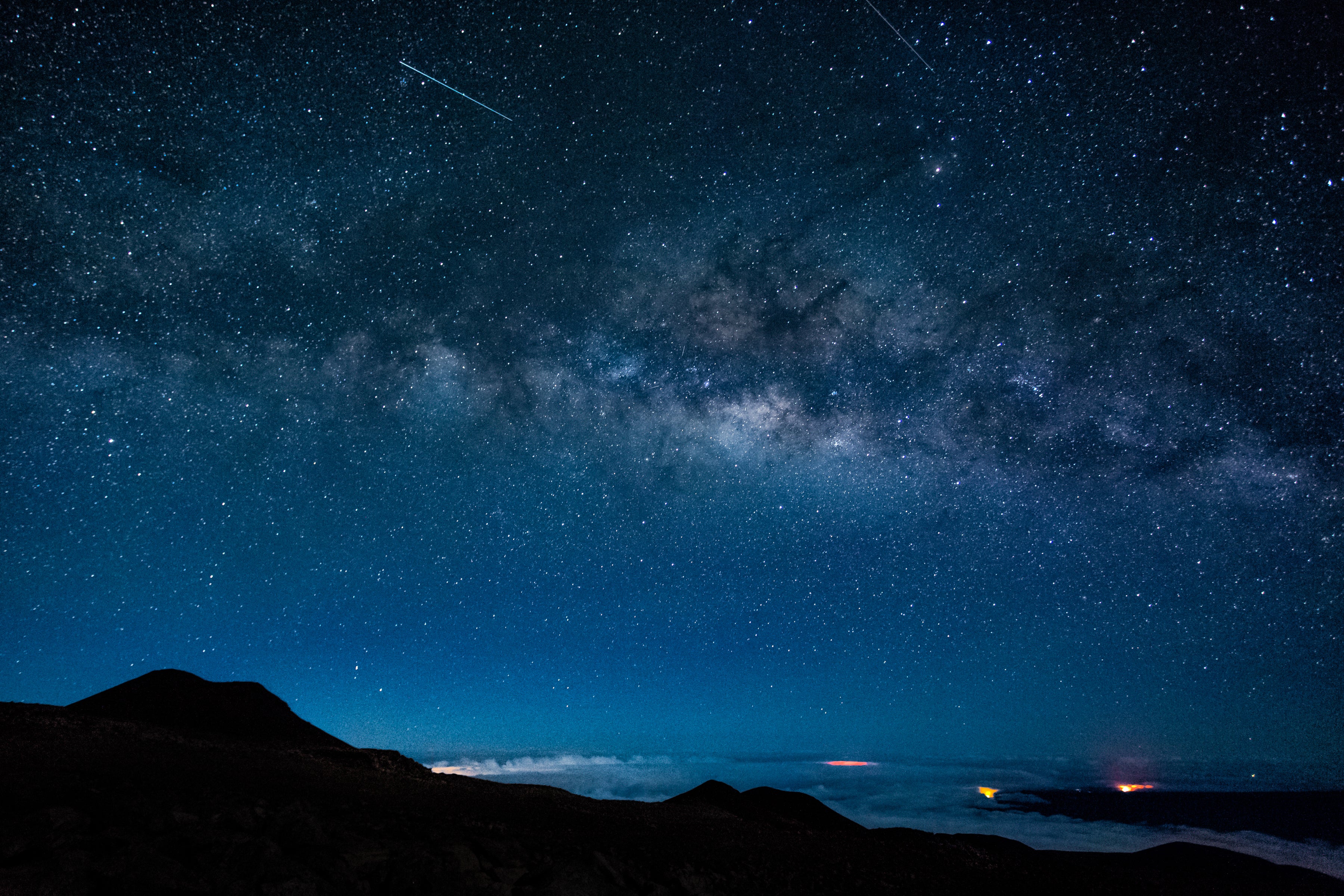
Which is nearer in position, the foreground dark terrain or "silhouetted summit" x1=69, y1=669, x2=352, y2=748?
the foreground dark terrain

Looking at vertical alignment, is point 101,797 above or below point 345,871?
above

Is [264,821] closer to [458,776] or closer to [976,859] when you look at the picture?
[458,776]

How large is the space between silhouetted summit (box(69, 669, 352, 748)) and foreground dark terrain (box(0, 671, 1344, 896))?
516 mm

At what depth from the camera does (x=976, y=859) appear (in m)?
18.5

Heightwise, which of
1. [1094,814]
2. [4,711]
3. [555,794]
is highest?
[4,711]

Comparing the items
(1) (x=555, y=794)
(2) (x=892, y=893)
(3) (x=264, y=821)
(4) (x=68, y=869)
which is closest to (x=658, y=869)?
(2) (x=892, y=893)

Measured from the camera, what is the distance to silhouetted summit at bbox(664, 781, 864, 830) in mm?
37406

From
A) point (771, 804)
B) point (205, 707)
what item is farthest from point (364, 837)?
point (771, 804)

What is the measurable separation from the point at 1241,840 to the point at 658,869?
4433 inches

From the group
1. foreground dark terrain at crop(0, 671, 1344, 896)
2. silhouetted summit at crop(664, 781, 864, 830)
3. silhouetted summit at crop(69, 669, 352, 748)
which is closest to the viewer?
foreground dark terrain at crop(0, 671, 1344, 896)

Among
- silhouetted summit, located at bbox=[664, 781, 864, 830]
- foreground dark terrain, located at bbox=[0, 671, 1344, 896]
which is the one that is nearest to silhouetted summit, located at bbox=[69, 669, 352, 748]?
foreground dark terrain, located at bbox=[0, 671, 1344, 896]

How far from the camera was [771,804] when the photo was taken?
43.1 m

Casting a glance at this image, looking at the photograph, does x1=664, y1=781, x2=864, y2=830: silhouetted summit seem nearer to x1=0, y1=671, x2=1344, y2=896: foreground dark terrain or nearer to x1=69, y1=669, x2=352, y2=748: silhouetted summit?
x1=0, y1=671, x2=1344, y2=896: foreground dark terrain

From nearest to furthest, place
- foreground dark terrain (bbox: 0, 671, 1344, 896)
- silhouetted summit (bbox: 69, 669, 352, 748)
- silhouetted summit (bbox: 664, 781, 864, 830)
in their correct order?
foreground dark terrain (bbox: 0, 671, 1344, 896), silhouetted summit (bbox: 69, 669, 352, 748), silhouetted summit (bbox: 664, 781, 864, 830)
